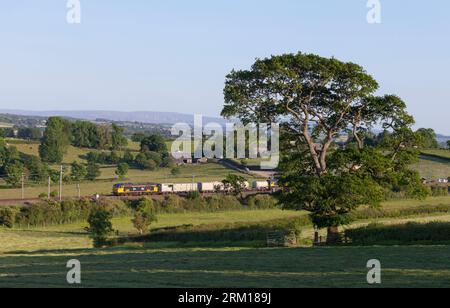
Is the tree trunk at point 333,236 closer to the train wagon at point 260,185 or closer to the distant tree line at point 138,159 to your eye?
the train wagon at point 260,185

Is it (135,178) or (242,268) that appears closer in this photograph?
(242,268)

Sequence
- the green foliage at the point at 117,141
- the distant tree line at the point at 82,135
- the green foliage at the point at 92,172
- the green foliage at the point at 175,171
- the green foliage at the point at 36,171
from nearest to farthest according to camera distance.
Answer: the green foliage at the point at 36,171, the green foliage at the point at 92,172, the green foliage at the point at 175,171, the distant tree line at the point at 82,135, the green foliage at the point at 117,141

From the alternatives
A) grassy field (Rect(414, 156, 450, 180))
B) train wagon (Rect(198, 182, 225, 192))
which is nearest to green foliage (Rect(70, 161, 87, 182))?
train wagon (Rect(198, 182, 225, 192))

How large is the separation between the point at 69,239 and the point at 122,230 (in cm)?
1072

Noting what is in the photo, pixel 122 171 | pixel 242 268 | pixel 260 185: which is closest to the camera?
pixel 242 268

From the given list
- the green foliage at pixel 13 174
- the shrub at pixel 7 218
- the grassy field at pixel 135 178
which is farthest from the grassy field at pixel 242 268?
the green foliage at pixel 13 174

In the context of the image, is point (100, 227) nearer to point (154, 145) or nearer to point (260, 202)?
point (260, 202)

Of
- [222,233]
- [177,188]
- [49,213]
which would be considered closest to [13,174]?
[177,188]

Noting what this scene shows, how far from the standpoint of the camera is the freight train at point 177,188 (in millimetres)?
102000

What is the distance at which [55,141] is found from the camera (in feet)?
491

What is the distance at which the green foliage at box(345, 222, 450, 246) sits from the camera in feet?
141

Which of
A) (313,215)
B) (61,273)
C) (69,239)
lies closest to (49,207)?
(69,239)

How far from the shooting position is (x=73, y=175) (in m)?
124

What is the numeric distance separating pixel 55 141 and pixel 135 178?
26.5 meters
